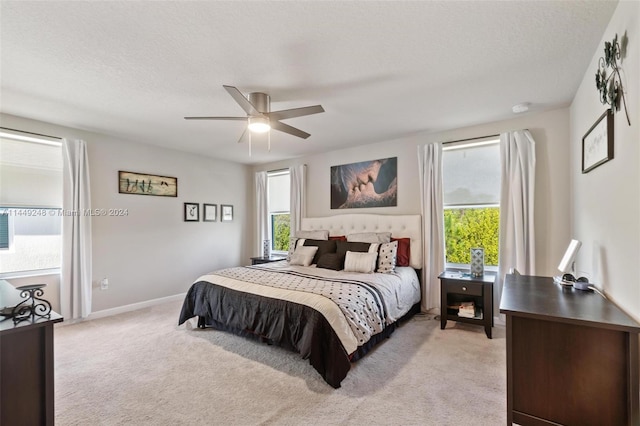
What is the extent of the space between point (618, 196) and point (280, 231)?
16.4ft

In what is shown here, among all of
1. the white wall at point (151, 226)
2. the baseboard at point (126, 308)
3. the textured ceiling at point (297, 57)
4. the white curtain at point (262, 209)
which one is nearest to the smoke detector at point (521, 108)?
the textured ceiling at point (297, 57)

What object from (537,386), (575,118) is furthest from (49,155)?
(575,118)

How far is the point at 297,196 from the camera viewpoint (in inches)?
218

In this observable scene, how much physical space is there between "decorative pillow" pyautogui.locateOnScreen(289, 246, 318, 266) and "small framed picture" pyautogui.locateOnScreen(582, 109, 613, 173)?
3132 mm

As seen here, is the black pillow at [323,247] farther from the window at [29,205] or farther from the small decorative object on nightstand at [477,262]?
the window at [29,205]

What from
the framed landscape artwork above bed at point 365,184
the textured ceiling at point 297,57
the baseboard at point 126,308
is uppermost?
the textured ceiling at point 297,57

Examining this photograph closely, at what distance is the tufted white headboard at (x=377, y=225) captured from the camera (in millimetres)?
4160

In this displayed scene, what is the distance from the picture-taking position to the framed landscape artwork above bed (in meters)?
4.55

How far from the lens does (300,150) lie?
514 centimetres

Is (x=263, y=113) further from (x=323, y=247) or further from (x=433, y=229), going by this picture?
(x=433, y=229)

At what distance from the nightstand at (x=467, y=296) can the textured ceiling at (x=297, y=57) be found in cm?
191

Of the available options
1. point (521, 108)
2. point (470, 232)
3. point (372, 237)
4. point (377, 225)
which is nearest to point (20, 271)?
point (372, 237)

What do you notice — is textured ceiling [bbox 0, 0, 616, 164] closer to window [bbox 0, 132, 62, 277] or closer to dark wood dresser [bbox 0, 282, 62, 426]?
window [bbox 0, 132, 62, 277]

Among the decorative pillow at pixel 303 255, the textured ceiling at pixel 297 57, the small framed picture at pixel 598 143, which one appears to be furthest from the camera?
the decorative pillow at pixel 303 255
